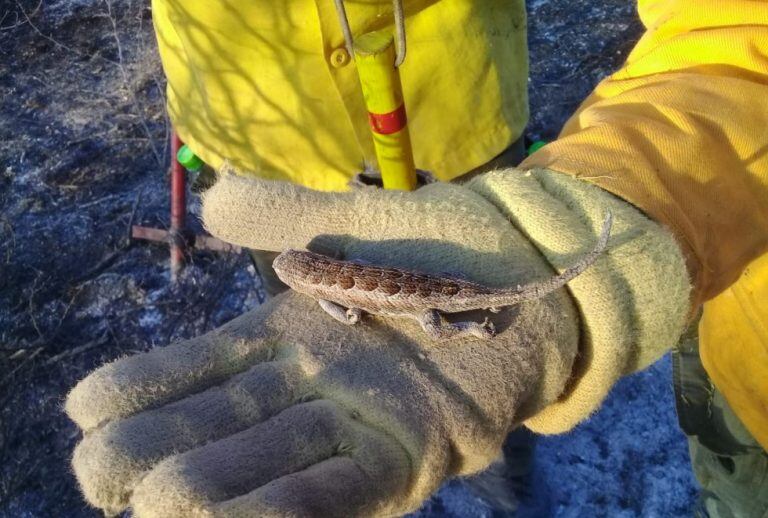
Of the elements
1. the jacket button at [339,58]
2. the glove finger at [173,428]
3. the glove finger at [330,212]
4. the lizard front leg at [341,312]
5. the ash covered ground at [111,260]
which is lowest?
the ash covered ground at [111,260]

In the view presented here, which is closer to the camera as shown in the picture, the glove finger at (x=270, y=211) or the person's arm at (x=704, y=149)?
the person's arm at (x=704, y=149)

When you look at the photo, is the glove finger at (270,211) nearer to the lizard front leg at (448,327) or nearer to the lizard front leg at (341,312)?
the lizard front leg at (341,312)

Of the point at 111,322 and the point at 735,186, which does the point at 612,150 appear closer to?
the point at 735,186

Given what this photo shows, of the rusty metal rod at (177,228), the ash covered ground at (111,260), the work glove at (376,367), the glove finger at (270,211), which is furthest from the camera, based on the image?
the rusty metal rod at (177,228)

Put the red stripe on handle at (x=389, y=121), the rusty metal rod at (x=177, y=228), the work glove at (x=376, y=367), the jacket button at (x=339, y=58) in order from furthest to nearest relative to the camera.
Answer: the rusty metal rod at (x=177, y=228), the jacket button at (x=339, y=58), the red stripe on handle at (x=389, y=121), the work glove at (x=376, y=367)

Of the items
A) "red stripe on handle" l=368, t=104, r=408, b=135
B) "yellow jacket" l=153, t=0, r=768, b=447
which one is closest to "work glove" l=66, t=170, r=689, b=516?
"yellow jacket" l=153, t=0, r=768, b=447

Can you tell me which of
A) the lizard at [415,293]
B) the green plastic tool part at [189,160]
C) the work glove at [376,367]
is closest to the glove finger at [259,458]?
the work glove at [376,367]

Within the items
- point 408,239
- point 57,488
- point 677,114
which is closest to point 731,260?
point 677,114

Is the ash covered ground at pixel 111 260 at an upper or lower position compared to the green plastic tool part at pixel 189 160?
lower

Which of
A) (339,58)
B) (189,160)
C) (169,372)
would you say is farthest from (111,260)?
(169,372)
